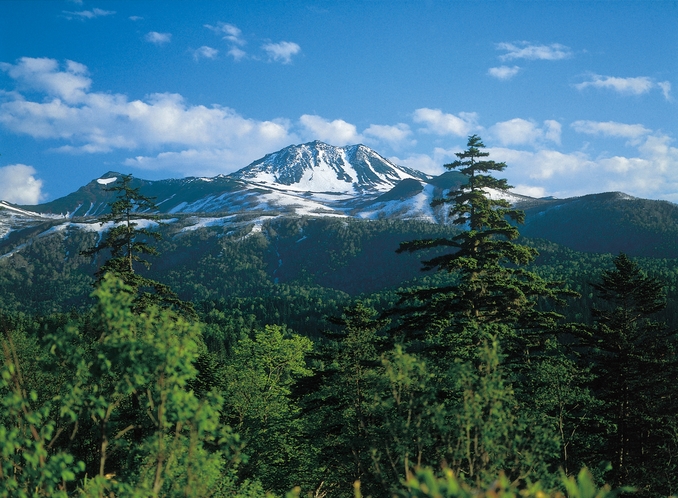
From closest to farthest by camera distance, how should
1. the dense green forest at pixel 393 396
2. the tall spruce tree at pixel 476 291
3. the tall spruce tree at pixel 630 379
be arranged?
1. the dense green forest at pixel 393 396
2. the tall spruce tree at pixel 476 291
3. the tall spruce tree at pixel 630 379

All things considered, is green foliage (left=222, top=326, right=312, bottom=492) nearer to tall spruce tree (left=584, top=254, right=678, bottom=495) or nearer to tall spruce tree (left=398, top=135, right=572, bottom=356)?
tall spruce tree (left=398, top=135, right=572, bottom=356)

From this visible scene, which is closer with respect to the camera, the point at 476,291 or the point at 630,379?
the point at 476,291

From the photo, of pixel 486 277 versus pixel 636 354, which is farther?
pixel 636 354

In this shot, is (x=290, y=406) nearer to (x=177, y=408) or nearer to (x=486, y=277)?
(x=486, y=277)

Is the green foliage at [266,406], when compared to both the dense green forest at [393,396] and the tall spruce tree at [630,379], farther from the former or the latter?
the tall spruce tree at [630,379]

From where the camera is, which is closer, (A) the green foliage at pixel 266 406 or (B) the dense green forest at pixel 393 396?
(B) the dense green forest at pixel 393 396

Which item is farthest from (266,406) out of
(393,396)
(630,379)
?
(393,396)

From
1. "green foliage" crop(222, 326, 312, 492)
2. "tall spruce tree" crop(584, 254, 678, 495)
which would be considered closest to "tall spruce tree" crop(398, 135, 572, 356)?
"tall spruce tree" crop(584, 254, 678, 495)

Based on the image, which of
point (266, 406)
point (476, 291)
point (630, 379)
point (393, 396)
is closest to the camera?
point (393, 396)

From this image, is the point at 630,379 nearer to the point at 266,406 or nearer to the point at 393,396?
the point at 393,396

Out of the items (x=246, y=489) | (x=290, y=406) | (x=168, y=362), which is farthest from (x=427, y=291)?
(x=290, y=406)

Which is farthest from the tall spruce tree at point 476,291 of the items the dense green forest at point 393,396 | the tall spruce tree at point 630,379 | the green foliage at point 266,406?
the green foliage at point 266,406

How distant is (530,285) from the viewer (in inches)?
794

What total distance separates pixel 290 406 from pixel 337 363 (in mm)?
18297
